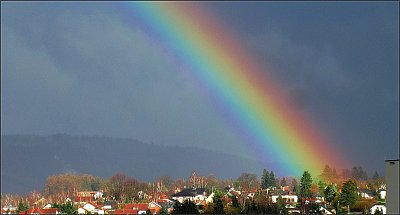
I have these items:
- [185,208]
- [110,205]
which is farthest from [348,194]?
[110,205]

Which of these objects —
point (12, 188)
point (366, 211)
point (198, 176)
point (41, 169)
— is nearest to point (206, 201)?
point (198, 176)

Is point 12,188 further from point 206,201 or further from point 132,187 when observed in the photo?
point 206,201

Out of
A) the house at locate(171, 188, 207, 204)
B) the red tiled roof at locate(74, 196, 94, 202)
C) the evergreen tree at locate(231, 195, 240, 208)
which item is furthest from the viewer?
the red tiled roof at locate(74, 196, 94, 202)

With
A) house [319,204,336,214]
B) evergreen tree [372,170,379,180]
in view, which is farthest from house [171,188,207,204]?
evergreen tree [372,170,379,180]

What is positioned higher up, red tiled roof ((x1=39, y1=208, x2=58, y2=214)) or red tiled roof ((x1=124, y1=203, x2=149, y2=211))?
red tiled roof ((x1=124, y1=203, x2=149, y2=211))

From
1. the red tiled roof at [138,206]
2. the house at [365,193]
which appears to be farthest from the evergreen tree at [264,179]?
the red tiled roof at [138,206]

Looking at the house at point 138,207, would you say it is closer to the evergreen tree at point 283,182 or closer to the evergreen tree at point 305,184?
the evergreen tree at point 283,182

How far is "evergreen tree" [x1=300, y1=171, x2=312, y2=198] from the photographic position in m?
14.0

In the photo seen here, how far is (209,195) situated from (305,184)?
8.54ft

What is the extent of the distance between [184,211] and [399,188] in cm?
940

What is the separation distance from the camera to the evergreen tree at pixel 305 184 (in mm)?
14039

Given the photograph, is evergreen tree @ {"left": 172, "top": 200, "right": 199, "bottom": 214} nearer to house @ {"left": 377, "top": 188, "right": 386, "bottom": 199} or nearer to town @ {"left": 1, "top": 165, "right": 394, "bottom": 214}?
town @ {"left": 1, "top": 165, "right": 394, "bottom": 214}

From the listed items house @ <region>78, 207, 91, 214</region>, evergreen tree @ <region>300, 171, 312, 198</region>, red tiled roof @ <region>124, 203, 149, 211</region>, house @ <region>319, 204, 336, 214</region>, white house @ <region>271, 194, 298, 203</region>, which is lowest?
house @ <region>319, 204, 336, 214</region>

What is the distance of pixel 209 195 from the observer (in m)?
13.9
